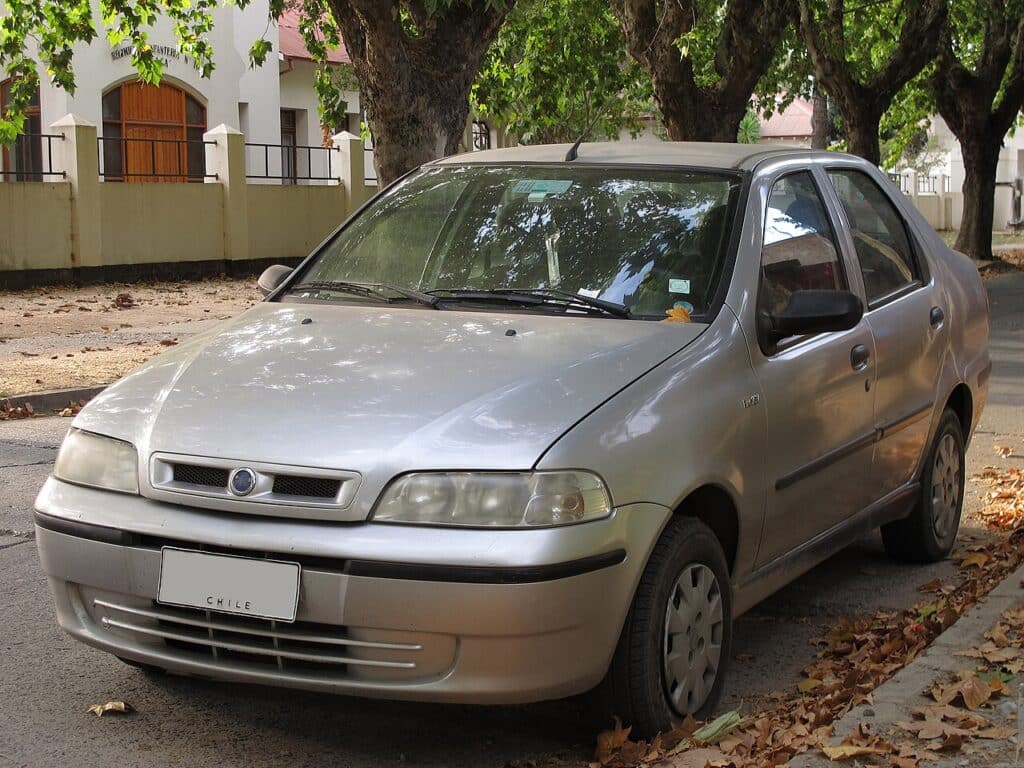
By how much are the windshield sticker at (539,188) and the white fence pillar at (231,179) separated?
21.4 meters

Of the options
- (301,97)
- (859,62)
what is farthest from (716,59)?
(301,97)

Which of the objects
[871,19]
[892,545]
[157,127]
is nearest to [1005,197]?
[871,19]

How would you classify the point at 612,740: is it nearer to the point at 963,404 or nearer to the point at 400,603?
the point at 400,603

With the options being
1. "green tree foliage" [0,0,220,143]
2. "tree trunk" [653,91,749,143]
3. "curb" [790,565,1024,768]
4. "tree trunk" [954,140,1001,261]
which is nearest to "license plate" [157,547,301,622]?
"curb" [790,565,1024,768]

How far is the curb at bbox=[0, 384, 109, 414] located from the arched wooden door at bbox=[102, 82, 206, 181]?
17703 mm

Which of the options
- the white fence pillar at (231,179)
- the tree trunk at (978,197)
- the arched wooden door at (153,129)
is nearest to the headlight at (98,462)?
the white fence pillar at (231,179)

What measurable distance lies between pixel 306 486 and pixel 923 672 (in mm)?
1878

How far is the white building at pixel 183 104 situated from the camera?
2788 cm

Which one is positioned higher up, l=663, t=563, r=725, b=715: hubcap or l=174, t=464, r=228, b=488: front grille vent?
l=174, t=464, r=228, b=488: front grille vent

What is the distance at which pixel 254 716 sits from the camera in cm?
437

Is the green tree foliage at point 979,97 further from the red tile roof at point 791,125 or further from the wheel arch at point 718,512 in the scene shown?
the red tile roof at point 791,125

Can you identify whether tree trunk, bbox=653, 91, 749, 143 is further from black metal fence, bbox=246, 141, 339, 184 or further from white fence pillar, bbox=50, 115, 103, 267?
black metal fence, bbox=246, 141, 339, 184

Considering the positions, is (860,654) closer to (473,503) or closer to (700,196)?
(700,196)

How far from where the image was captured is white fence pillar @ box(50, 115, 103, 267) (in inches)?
898
